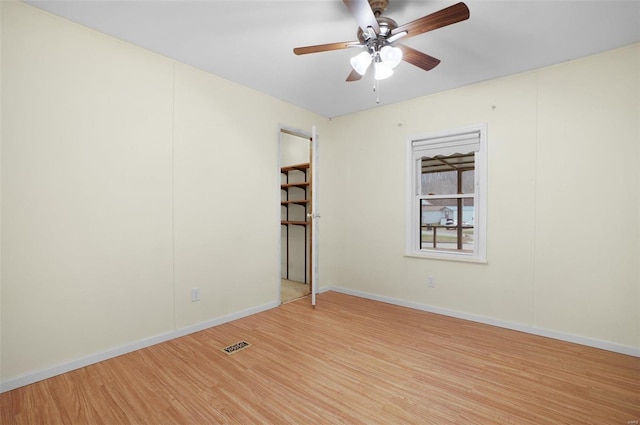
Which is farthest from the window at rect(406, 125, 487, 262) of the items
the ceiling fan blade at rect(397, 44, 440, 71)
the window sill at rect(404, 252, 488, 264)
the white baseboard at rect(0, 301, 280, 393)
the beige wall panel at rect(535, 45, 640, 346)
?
the white baseboard at rect(0, 301, 280, 393)

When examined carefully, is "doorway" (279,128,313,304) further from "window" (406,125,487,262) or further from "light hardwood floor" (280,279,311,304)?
"window" (406,125,487,262)

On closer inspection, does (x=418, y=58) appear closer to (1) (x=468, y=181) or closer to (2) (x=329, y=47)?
(2) (x=329, y=47)

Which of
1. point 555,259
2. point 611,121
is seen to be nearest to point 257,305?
point 555,259

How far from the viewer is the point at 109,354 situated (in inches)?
96.9

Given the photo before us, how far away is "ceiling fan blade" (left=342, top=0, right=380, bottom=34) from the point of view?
1.69 meters

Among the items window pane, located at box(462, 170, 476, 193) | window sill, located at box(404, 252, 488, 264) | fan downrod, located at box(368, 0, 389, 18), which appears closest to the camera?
fan downrod, located at box(368, 0, 389, 18)

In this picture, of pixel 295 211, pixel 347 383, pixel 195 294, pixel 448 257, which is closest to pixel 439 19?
pixel 347 383

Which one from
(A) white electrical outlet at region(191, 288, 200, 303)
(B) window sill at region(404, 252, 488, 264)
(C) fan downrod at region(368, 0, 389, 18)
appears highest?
(C) fan downrod at region(368, 0, 389, 18)

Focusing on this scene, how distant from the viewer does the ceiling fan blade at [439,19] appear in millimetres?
1682

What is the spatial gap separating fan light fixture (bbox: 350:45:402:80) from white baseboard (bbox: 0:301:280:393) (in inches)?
109

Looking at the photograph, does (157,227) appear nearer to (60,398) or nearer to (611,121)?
(60,398)

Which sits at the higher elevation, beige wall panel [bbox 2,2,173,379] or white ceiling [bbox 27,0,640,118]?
white ceiling [bbox 27,0,640,118]

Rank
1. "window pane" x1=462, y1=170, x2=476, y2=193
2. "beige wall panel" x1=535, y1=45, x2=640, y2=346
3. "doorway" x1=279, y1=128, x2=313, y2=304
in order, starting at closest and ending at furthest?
"beige wall panel" x1=535, y1=45, x2=640, y2=346 → "window pane" x1=462, y1=170, x2=476, y2=193 → "doorway" x1=279, y1=128, x2=313, y2=304

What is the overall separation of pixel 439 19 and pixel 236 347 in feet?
9.48
